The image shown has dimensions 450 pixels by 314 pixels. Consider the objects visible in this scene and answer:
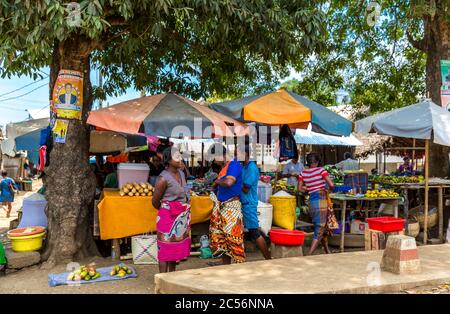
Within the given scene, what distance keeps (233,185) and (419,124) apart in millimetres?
3375

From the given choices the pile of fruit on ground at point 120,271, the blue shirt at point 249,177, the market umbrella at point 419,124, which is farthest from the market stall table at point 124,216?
the market umbrella at point 419,124

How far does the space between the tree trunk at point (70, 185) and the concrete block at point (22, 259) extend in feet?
0.58

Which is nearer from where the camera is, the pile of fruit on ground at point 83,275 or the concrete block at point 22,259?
the pile of fruit on ground at point 83,275

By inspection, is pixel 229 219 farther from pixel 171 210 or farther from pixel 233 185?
pixel 171 210

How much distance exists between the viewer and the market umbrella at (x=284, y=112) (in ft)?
19.9

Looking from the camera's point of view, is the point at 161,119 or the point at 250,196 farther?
the point at 250,196

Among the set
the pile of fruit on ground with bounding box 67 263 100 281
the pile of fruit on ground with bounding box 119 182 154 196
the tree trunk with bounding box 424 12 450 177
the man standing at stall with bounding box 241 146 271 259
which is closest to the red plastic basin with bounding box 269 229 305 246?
the man standing at stall with bounding box 241 146 271 259

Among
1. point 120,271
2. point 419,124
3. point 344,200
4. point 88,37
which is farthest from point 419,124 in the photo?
point 88,37

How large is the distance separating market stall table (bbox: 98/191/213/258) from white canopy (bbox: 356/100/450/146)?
4.07 metres

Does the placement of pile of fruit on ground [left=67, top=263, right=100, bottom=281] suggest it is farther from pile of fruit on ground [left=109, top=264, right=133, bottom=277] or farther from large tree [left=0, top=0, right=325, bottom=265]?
large tree [left=0, top=0, right=325, bottom=265]

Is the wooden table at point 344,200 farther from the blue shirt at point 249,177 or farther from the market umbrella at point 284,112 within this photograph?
the blue shirt at point 249,177

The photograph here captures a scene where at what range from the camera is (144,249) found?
6.08m
